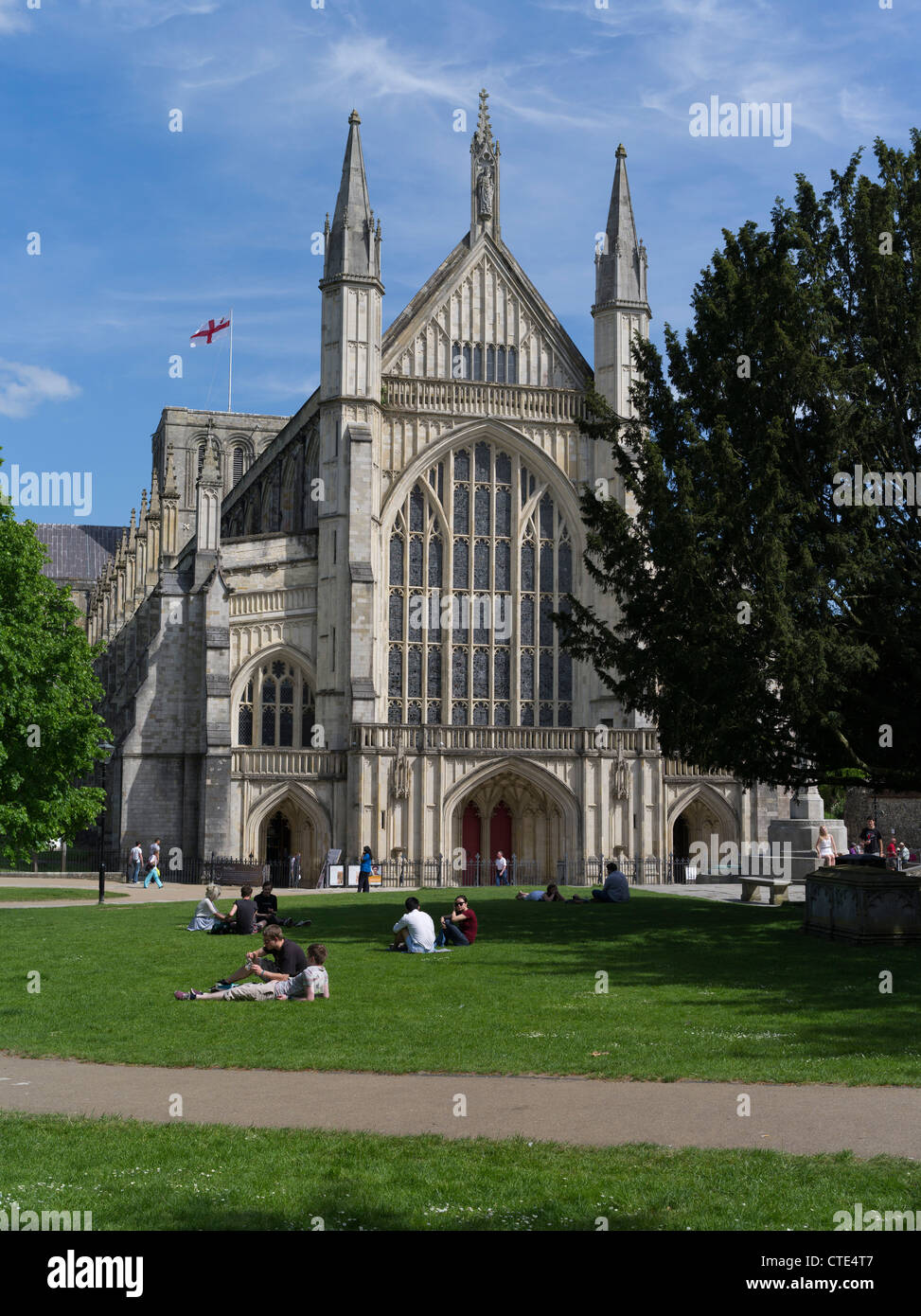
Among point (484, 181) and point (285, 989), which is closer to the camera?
point (285, 989)

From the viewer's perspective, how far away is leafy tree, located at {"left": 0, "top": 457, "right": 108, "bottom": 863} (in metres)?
29.5

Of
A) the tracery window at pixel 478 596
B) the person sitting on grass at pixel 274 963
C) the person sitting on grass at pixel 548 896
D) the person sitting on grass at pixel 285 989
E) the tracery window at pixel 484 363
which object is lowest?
the person sitting on grass at pixel 548 896

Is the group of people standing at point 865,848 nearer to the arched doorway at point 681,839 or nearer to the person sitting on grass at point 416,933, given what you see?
the arched doorway at point 681,839

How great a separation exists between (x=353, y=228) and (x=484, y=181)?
633 cm

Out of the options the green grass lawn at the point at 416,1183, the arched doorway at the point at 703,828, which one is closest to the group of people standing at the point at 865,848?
the arched doorway at the point at 703,828

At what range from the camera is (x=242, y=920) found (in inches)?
848

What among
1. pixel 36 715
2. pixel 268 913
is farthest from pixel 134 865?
pixel 268 913

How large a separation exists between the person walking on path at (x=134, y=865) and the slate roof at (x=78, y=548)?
54.9 metres

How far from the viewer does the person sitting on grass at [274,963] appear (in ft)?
49.2

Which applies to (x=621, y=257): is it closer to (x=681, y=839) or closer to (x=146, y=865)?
(x=681, y=839)

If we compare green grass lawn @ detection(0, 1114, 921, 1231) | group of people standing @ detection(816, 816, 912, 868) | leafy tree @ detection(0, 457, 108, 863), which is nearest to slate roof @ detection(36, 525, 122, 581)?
leafy tree @ detection(0, 457, 108, 863)

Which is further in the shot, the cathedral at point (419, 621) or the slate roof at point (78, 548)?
the slate roof at point (78, 548)

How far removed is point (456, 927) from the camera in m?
19.9
